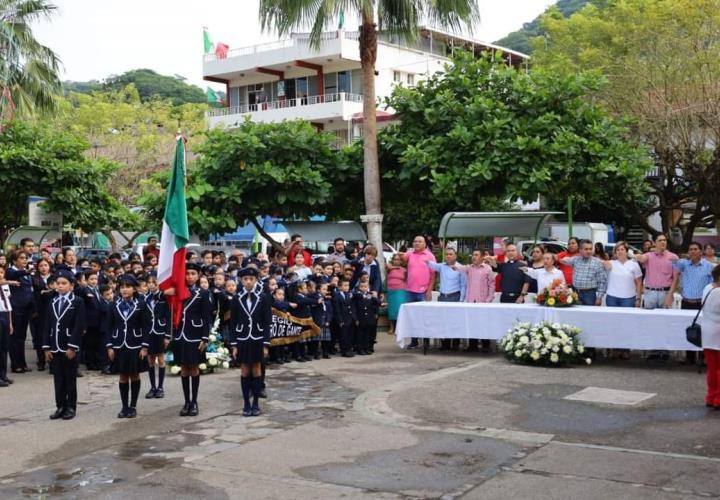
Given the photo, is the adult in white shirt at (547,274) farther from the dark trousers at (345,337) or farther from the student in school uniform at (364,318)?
the dark trousers at (345,337)

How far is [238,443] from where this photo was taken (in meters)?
8.80

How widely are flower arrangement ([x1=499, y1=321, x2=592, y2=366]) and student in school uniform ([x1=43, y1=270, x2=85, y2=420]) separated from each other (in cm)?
653

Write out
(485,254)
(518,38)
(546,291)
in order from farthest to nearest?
(518,38) < (485,254) < (546,291)

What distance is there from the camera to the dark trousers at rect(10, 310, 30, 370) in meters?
13.8

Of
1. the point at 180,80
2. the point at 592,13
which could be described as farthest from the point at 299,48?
the point at 180,80

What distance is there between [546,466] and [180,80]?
3213 inches

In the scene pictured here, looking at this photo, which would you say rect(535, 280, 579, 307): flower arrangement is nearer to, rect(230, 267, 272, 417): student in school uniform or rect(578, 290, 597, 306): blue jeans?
rect(578, 290, 597, 306): blue jeans

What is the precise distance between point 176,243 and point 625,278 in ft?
24.5

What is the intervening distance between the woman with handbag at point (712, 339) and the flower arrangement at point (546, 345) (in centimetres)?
302

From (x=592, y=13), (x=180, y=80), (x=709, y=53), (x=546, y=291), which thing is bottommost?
(x=546, y=291)

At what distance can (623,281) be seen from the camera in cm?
1449

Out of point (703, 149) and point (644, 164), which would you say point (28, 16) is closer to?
point (644, 164)

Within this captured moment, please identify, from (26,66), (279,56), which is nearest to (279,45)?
(279,56)

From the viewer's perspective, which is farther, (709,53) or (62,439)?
(709,53)
